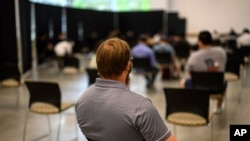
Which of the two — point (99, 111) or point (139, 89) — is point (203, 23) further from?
point (99, 111)

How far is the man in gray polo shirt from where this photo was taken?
1.65m

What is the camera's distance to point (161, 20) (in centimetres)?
1611

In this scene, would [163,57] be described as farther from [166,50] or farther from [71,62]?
[71,62]

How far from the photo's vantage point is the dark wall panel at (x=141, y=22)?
16.2 metres

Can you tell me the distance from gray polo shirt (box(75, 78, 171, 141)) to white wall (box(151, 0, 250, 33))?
29.0 ft

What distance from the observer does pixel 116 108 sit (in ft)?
5.60

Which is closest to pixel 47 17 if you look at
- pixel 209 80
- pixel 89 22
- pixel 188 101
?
pixel 89 22

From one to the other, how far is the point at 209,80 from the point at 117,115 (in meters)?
3.14

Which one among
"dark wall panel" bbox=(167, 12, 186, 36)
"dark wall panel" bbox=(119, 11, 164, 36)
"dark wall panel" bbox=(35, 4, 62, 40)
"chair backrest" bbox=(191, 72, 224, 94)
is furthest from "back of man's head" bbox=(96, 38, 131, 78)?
"dark wall panel" bbox=(119, 11, 164, 36)

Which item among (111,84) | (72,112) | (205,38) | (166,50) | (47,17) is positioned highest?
(47,17)

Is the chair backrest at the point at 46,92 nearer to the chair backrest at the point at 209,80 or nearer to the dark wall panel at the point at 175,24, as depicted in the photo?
the chair backrest at the point at 209,80

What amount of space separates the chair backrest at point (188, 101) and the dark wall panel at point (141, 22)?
12.7m

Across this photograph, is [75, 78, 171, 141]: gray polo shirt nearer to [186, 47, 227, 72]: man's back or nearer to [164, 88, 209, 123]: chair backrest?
[164, 88, 209, 123]: chair backrest

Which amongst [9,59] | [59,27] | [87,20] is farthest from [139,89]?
[87,20]
